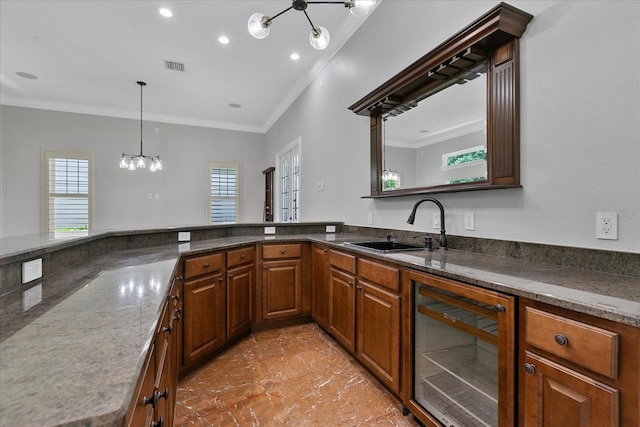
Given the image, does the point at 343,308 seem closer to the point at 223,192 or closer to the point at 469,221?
the point at 469,221

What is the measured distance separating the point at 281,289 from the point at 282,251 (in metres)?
0.37

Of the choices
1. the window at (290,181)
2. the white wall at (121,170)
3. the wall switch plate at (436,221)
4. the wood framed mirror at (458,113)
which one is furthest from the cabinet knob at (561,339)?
the white wall at (121,170)

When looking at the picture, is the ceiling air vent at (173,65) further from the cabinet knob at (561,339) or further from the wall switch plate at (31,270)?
the cabinet knob at (561,339)

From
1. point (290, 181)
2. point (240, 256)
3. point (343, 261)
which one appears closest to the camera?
point (343, 261)

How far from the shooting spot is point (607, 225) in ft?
4.13

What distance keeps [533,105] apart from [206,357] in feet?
8.85

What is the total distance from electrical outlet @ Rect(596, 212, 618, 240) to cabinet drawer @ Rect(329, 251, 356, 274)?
1.31 metres

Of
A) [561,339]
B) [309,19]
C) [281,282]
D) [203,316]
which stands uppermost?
[309,19]

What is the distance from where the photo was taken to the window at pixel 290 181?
503 centimetres

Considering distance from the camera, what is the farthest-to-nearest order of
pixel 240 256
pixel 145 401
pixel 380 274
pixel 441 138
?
pixel 240 256
pixel 441 138
pixel 380 274
pixel 145 401

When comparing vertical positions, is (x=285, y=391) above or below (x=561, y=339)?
below

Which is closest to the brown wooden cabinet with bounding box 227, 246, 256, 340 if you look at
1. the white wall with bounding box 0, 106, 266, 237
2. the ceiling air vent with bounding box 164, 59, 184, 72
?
the white wall with bounding box 0, 106, 266, 237

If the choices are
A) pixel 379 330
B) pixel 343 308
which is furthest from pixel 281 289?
pixel 379 330

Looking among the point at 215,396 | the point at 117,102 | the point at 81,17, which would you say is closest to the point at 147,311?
the point at 215,396
